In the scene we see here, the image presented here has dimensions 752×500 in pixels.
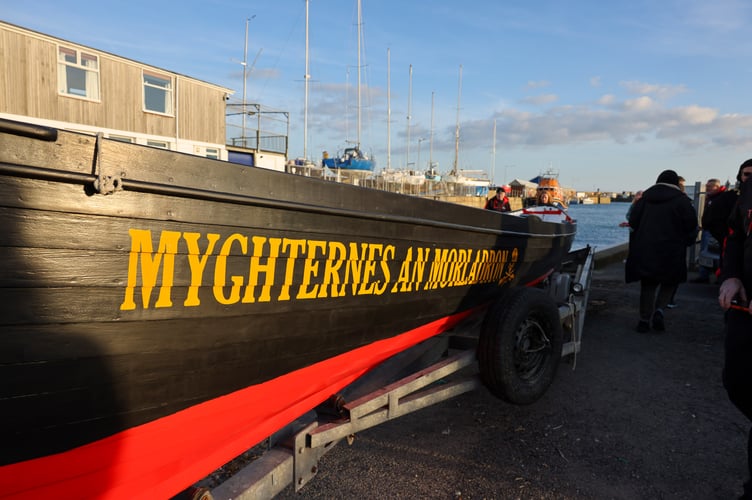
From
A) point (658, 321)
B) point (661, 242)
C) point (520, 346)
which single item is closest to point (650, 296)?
point (658, 321)

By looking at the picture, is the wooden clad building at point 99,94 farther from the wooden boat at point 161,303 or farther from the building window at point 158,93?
the wooden boat at point 161,303

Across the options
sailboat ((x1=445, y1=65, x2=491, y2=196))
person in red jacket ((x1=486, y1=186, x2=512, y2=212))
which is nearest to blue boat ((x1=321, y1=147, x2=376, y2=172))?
sailboat ((x1=445, y1=65, x2=491, y2=196))

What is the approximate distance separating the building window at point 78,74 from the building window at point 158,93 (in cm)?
143

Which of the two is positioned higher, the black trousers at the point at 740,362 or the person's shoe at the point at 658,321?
A: the black trousers at the point at 740,362

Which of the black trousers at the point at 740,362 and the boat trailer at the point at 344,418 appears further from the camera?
the black trousers at the point at 740,362

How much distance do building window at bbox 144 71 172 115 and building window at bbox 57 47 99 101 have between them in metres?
1.43

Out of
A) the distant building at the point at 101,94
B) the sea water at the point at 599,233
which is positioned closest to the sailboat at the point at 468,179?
the sea water at the point at 599,233

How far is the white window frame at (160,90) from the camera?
13.6 meters

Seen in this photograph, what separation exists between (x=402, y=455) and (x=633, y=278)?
153 inches

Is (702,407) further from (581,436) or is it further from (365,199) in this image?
(365,199)

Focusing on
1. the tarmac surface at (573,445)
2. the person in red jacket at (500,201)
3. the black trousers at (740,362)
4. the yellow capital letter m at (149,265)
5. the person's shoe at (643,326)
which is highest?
the person in red jacket at (500,201)

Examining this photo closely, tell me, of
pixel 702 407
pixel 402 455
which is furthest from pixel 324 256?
pixel 702 407

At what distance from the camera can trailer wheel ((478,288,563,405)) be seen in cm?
306

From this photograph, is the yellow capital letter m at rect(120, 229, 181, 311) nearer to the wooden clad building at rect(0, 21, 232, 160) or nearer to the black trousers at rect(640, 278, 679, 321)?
the black trousers at rect(640, 278, 679, 321)
